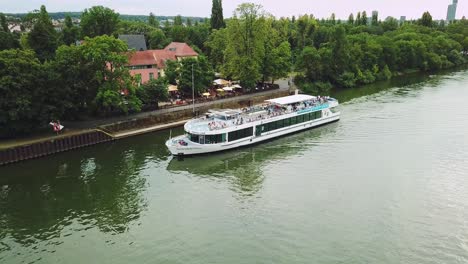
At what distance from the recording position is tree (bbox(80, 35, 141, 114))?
4956 cm

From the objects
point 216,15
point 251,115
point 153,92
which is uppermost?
point 216,15

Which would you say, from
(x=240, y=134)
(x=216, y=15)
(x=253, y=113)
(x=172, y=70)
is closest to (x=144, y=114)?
(x=172, y=70)

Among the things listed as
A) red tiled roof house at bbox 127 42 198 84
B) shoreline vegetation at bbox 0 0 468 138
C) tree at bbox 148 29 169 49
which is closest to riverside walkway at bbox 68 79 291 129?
shoreline vegetation at bbox 0 0 468 138

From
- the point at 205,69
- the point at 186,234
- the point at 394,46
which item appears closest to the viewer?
the point at 186,234

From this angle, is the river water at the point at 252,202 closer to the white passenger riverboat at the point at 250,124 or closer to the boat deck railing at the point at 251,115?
the white passenger riverboat at the point at 250,124

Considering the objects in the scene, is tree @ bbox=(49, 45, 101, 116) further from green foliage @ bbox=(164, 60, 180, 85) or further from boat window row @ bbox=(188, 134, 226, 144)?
green foliage @ bbox=(164, 60, 180, 85)

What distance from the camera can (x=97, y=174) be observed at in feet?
131

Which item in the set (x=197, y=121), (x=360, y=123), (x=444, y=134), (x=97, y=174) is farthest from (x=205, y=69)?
(x=444, y=134)

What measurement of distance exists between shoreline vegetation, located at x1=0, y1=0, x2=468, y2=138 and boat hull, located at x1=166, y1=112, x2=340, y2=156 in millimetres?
11723

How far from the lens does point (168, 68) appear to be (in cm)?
6775

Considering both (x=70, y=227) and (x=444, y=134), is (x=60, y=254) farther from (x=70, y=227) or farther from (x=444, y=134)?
(x=444, y=134)

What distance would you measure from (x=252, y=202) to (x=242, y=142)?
1490 centimetres

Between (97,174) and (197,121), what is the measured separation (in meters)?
13.3

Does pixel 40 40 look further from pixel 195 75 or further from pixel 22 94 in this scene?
pixel 195 75
